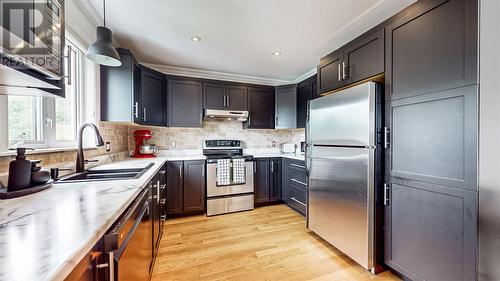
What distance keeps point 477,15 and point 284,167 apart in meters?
2.60

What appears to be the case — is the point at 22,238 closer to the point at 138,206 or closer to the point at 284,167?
the point at 138,206

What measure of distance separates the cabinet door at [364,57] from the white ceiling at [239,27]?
287 mm

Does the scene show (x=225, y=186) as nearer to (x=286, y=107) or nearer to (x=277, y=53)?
(x=286, y=107)

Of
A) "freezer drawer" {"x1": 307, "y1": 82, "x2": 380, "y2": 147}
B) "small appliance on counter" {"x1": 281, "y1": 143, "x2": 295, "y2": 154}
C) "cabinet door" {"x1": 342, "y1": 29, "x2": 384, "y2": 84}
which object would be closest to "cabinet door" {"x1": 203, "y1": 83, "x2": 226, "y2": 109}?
"small appliance on counter" {"x1": 281, "y1": 143, "x2": 295, "y2": 154}

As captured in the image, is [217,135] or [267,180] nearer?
[267,180]

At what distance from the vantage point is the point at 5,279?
0.41 metres

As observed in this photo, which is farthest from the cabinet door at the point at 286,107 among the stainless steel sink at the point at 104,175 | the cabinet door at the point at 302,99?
the stainless steel sink at the point at 104,175

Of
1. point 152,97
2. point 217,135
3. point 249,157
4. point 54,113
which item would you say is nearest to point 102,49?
point 54,113

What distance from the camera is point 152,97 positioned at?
2.80 m

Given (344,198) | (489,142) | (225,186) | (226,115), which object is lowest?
(225,186)

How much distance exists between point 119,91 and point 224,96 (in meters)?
1.51

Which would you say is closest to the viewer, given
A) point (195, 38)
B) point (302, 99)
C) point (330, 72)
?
point (330, 72)

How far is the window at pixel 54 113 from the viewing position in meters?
1.29

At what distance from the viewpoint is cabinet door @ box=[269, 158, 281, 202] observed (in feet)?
11.1
